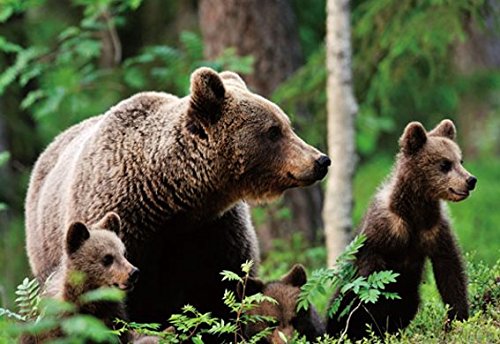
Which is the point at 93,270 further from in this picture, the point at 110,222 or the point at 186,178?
the point at 186,178

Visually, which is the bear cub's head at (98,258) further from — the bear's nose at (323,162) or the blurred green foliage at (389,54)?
the blurred green foliage at (389,54)

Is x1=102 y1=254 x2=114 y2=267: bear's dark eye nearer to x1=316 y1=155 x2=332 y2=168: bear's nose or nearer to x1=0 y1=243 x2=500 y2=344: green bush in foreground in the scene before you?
x1=0 y1=243 x2=500 y2=344: green bush in foreground

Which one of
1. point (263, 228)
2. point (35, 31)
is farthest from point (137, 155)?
point (35, 31)

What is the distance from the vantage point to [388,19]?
503 inches

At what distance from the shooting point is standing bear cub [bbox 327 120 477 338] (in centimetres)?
781

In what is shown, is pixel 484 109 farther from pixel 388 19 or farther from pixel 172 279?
pixel 172 279

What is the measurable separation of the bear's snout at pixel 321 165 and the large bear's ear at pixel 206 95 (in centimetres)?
82

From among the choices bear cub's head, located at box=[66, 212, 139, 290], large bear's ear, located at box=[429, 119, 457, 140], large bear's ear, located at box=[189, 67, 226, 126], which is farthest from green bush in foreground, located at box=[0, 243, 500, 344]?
large bear's ear, located at box=[189, 67, 226, 126]

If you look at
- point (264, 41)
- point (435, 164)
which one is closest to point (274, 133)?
point (435, 164)

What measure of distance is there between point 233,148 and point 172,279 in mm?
1140

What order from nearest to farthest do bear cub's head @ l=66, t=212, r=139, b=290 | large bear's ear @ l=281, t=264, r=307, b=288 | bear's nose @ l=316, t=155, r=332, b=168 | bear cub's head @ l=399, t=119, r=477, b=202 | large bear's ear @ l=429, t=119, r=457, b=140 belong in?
1. bear cub's head @ l=66, t=212, r=139, b=290
2. bear cub's head @ l=399, t=119, r=477, b=202
3. bear's nose @ l=316, t=155, r=332, b=168
4. large bear's ear @ l=429, t=119, r=457, b=140
5. large bear's ear @ l=281, t=264, r=307, b=288

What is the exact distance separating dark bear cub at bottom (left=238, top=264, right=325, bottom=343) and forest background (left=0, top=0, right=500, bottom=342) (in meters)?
2.28

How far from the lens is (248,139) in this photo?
8.04 meters

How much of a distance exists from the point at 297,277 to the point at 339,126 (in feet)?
11.9
